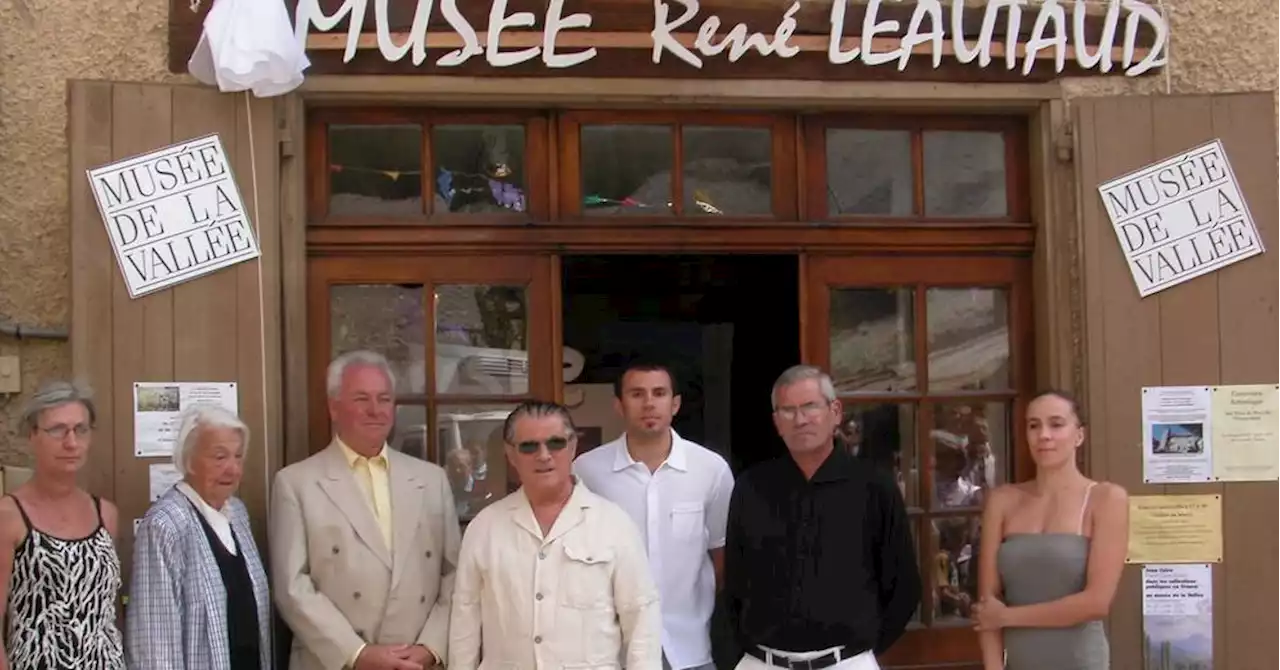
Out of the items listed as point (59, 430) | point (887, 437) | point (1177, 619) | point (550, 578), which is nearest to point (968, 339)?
point (887, 437)

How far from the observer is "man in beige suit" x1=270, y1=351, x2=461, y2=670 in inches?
143

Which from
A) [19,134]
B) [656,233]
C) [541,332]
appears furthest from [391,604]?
[19,134]

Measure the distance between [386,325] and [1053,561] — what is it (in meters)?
2.25

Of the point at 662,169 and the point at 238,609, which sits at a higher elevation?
the point at 662,169

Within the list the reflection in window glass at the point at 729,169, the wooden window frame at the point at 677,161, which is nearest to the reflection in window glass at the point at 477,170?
the wooden window frame at the point at 677,161

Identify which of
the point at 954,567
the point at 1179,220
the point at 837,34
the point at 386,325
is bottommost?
the point at 954,567

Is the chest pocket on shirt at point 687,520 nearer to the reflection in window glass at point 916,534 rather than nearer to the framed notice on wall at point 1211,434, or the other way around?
the reflection in window glass at point 916,534

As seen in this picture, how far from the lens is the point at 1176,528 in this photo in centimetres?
434

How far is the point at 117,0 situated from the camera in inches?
163

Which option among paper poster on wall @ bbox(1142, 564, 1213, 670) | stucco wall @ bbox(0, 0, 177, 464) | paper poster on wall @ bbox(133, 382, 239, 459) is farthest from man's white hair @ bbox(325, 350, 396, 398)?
paper poster on wall @ bbox(1142, 564, 1213, 670)

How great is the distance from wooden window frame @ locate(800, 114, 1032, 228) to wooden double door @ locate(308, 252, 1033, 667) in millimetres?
145

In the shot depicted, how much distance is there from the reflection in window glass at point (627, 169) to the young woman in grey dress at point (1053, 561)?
1.53m

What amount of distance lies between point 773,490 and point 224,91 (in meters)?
2.10

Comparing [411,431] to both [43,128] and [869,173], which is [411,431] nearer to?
[43,128]
